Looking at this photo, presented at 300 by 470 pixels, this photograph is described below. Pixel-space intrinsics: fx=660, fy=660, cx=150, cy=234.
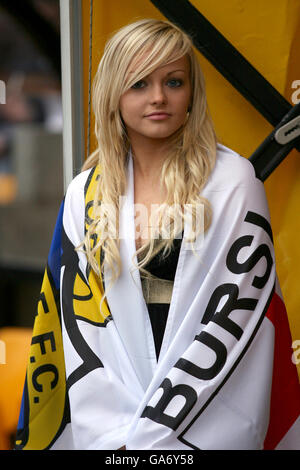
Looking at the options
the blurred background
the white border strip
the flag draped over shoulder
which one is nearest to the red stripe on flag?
the flag draped over shoulder

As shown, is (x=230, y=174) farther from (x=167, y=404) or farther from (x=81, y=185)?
(x=167, y=404)

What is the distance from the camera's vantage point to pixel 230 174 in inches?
60.1

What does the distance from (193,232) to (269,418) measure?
0.49 metres

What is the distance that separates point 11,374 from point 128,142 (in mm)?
880

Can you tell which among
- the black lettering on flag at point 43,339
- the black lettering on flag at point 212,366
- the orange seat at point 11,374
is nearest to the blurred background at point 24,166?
the orange seat at point 11,374

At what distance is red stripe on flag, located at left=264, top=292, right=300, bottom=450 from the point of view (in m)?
1.60

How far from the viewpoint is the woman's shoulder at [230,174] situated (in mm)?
Answer: 1519

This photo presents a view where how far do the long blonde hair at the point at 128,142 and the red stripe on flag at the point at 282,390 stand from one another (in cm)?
35

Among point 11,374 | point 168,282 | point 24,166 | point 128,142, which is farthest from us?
point 11,374

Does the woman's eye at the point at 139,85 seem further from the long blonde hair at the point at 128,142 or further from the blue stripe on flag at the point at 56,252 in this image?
the blue stripe on flag at the point at 56,252

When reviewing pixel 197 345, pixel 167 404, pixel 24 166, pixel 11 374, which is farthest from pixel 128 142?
pixel 11 374

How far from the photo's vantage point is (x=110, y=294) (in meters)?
1.52
